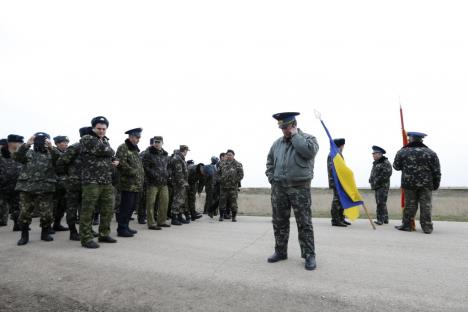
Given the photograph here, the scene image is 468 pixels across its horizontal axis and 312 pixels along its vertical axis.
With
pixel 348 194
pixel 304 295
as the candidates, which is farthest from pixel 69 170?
pixel 348 194

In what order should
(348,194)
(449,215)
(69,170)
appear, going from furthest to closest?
(449,215)
(348,194)
(69,170)

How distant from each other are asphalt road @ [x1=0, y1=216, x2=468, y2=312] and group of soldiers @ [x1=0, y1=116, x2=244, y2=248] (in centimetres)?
57

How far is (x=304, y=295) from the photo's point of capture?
306cm

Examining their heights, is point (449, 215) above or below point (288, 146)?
below

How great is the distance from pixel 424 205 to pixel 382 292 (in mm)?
4578

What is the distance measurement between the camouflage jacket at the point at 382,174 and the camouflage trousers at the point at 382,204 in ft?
0.44

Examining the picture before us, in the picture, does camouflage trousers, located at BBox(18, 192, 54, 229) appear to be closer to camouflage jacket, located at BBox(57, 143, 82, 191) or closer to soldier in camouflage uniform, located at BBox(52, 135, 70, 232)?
camouflage jacket, located at BBox(57, 143, 82, 191)

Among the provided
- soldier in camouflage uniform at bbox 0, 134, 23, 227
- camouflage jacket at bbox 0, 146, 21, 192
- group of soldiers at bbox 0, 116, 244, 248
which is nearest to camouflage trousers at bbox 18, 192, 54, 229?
group of soldiers at bbox 0, 116, 244, 248

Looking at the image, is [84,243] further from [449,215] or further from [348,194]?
[449,215]

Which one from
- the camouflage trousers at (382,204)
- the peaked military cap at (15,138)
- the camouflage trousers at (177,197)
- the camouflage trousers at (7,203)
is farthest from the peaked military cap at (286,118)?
the camouflage trousers at (7,203)

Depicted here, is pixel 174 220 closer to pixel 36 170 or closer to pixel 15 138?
pixel 36 170

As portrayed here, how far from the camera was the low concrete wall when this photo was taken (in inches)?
437

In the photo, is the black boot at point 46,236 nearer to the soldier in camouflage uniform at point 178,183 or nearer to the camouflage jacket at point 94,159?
the camouflage jacket at point 94,159

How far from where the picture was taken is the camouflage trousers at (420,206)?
6.86 m
